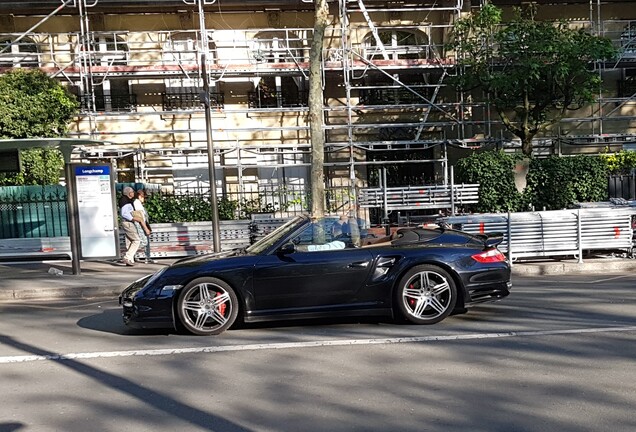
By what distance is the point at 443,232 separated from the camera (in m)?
8.27

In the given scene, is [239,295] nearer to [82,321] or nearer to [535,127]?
[82,321]

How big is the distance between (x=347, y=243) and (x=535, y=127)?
1392 centimetres

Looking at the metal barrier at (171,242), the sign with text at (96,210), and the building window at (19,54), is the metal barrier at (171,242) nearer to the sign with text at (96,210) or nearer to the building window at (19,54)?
the sign with text at (96,210)

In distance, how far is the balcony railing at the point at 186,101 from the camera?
22.6m

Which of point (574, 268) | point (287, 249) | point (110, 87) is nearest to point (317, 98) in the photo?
point (574, 268)

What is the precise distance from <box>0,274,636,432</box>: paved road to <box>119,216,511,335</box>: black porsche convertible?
0.24 meters

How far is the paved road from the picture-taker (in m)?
4.89

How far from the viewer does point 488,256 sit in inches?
311

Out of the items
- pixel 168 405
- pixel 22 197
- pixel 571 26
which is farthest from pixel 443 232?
pixel 571 26

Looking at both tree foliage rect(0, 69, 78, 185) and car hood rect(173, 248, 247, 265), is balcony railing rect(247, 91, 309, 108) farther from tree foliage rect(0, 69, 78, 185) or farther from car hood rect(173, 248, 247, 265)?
car hood rect(173, 248, 247, 265)

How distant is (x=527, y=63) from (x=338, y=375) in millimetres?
14585

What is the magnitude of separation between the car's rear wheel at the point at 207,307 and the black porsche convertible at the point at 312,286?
11 millimetres

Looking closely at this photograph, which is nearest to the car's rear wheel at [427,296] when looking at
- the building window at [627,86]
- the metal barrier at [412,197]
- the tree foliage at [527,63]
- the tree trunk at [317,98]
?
the tree trunk at [317,98]

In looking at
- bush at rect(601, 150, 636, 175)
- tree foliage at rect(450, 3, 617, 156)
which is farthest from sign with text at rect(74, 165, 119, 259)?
bush at rect(601, 150, 636, 175)
